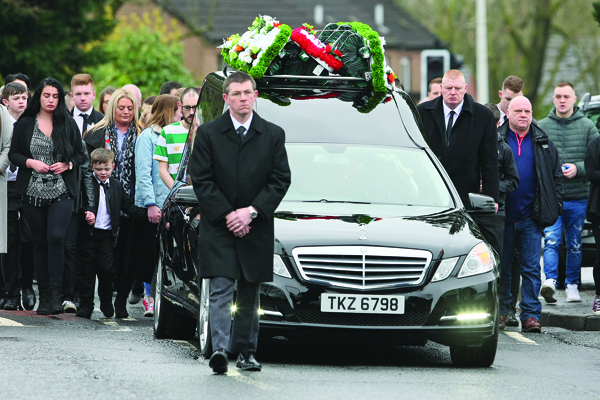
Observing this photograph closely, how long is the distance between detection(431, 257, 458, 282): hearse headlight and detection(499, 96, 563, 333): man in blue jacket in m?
3.34

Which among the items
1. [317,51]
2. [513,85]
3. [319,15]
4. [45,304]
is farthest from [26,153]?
[319,15]

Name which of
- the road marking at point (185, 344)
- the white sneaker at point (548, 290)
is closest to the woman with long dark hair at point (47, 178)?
the road marking at point (185, 344)

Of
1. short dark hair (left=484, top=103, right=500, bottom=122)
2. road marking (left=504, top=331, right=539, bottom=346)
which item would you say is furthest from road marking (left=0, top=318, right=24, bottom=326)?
short dark hair (left=484, top=103, right=500, bottom=122)

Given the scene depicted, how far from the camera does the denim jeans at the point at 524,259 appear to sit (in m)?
11.5

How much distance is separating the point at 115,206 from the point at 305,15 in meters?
64.5

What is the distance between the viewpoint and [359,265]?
8.21 metres

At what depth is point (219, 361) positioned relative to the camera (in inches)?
299

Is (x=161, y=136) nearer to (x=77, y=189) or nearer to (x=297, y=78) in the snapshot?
(x=77, y=189)

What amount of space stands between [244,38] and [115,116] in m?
2.47

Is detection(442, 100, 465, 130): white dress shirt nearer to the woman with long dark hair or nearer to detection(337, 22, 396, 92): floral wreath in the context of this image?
detection(337, 22, 396, 92): floral wreath

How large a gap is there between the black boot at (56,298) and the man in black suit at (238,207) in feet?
12.2

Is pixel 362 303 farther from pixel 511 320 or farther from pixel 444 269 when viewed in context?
pixel 511 320

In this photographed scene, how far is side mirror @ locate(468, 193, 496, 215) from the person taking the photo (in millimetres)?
9484

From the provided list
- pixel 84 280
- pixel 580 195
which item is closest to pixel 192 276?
pixel 84 280
